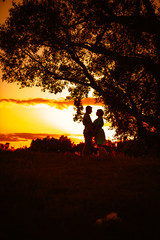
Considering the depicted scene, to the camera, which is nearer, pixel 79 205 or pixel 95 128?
pixel 79 205

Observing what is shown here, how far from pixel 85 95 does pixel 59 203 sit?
13.4 meters

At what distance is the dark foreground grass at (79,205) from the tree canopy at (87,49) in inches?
282

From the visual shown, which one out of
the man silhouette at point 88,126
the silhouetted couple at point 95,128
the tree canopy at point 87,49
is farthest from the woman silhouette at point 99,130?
the tree canopy at point 87,49

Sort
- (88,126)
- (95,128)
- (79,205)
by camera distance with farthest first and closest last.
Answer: (88,126) → (95,128) → (79,205)

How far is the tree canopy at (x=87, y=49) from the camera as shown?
12.7m

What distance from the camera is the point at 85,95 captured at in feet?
58.1

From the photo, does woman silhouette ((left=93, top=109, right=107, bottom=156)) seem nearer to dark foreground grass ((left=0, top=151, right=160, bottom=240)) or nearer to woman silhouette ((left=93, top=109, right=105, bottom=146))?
woman silhouette ((left=93, top=109, right=105, bottom=146))

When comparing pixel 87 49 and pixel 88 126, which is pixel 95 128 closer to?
pixel 88 126

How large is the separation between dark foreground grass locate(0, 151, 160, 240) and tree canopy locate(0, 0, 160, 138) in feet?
23.5

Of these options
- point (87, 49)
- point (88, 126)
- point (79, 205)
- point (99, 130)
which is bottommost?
point (79, 205)

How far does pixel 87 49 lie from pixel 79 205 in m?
11.2

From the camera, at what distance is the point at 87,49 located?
14180 millimetres

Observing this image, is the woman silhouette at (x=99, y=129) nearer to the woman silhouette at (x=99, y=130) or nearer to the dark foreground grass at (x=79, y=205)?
the woman silhouette at (x=99, y=130)

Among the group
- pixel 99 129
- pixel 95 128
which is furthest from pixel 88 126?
pixel 99 129
